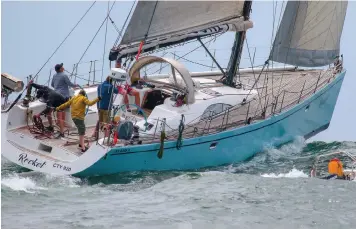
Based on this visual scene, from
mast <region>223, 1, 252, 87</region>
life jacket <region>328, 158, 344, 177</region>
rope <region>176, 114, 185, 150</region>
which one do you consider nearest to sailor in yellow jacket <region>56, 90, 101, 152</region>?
rope <region>176, 114, 185, 150</region>

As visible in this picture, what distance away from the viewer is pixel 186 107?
1652 centimetres

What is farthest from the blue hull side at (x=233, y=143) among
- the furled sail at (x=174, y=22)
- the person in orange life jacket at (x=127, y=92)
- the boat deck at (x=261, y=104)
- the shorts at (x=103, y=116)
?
the furled sail at (x=174, y=22)

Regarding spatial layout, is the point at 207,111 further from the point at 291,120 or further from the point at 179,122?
the point at 291,120

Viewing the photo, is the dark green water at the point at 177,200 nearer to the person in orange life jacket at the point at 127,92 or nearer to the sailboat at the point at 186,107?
the sailboat at the point at 186,107

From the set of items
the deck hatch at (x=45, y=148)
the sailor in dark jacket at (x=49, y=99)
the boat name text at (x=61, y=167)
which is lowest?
Result: the boat name text at (x=61, y=167)

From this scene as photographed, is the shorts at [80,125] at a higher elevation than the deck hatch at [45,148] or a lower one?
higher

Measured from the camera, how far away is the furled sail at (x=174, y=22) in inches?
647

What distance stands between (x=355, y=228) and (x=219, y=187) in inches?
118

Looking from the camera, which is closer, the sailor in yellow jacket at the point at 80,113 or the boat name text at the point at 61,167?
the boat name text at the point at 61,167

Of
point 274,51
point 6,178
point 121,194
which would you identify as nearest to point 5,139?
point 6,178

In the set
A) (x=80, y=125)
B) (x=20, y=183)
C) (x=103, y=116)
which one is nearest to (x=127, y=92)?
(x=103, y=116)

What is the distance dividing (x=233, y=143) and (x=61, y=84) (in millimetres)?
3687

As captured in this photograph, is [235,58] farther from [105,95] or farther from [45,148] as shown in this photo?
[45,148]

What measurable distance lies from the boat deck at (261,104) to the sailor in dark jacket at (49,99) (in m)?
0.46
